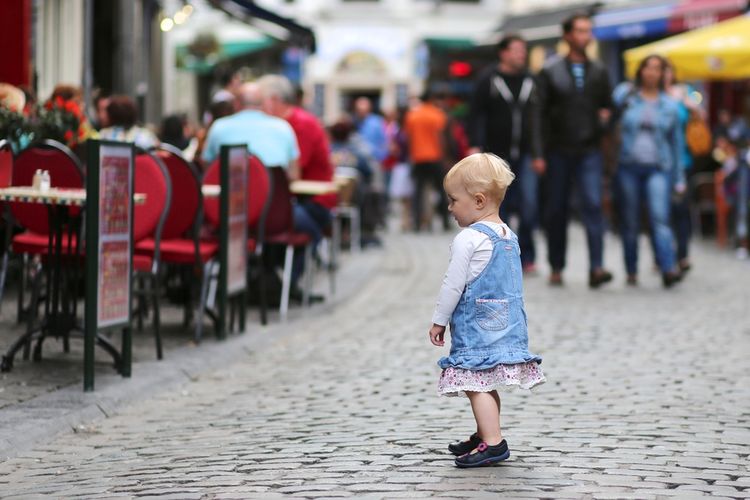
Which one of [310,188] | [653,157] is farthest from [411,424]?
[653,157]

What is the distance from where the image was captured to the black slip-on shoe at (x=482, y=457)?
6.11m

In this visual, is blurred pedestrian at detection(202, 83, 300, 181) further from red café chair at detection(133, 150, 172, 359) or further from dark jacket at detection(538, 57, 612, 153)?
dark jacket at detection(538, 57, 612, 153)

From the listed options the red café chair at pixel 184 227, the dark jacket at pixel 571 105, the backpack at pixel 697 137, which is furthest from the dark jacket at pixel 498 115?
the red café chair at pixel 184 227

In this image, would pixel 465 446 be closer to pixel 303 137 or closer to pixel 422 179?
pixel 303 137

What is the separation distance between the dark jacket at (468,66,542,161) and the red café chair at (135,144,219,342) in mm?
5447

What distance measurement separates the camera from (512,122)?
15.9 meters

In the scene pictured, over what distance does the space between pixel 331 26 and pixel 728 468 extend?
146ft

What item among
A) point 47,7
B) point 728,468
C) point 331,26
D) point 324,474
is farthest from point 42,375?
point 331,26

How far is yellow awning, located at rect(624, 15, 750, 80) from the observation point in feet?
65.4

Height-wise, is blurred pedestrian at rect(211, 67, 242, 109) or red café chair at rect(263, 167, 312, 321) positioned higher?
blurred pedestrian at rect(211, 67, 242, 109)

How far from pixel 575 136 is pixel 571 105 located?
28 centimetres

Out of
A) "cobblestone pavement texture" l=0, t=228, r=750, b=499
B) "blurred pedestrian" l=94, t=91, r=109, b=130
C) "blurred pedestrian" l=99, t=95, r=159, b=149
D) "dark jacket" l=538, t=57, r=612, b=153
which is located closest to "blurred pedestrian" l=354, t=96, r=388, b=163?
"blurred pedestrian" l=94, t=91, r=109, b=130

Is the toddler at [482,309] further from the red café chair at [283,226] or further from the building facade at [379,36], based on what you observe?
the building facade at [379,36]

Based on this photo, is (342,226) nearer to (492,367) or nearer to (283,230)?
(283,230)
